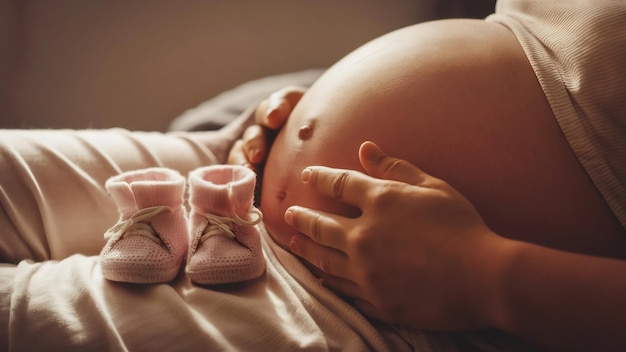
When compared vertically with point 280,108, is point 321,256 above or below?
below

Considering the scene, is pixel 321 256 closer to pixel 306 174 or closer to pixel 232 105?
pixel 306 174

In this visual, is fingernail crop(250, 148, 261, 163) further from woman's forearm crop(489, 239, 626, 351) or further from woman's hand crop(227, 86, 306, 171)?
woman's forearm crop(489, 239, 626, 351)

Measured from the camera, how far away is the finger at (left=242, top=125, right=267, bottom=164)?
2.41 feet

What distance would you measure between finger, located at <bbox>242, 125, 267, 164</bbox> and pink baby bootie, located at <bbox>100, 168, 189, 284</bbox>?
0.16 m

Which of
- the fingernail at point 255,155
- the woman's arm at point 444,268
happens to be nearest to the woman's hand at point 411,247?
the woman's arm at point 444,268

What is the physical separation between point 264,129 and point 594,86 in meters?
0.50

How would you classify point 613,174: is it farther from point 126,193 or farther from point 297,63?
point 297,63

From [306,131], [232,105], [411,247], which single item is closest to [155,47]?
[232,105]

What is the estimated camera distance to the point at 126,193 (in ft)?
1.82

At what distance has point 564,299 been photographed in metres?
0.41

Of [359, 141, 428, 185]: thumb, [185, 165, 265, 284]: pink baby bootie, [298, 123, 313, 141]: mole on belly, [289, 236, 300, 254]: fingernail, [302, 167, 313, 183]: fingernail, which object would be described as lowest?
[289, 236, 300, 254]: fingernail

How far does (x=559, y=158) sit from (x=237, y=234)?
40 centimetres

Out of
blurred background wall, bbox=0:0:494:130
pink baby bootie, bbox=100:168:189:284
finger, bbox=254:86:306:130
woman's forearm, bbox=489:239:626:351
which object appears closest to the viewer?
woman's forearm, bbox=489:239:626:351

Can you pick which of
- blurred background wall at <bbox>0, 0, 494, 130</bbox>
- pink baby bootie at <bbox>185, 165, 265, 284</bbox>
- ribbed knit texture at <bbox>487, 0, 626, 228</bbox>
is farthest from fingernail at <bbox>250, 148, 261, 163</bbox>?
blurred background wall at <bbox>0, 0, 494, 130</bbox>
